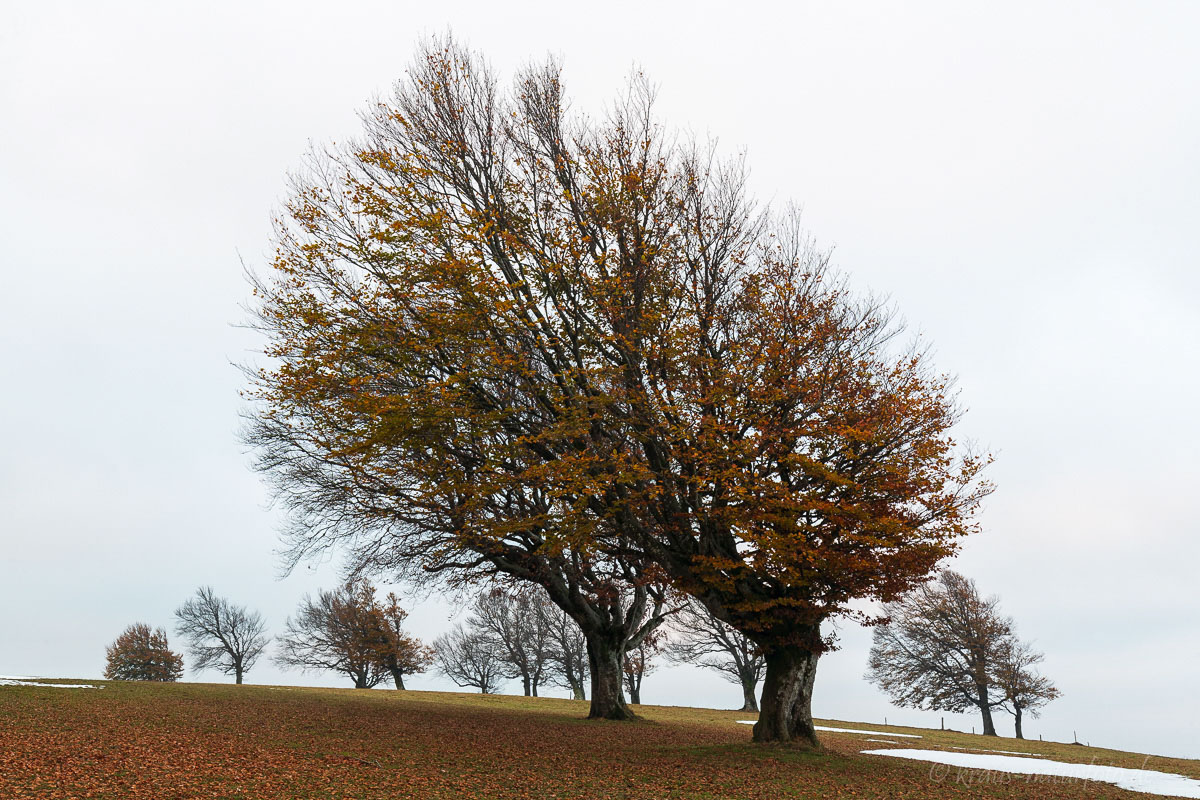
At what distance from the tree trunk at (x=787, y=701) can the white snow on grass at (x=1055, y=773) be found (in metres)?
3.51

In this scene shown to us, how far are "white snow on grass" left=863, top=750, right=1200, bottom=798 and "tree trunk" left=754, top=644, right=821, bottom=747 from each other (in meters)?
3.51

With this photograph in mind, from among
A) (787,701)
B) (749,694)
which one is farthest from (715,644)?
(787,701)

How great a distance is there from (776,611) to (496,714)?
1479 centimetres

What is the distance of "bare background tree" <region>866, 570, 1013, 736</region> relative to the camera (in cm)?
5284

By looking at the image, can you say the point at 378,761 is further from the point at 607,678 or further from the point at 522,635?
the point at 522,635

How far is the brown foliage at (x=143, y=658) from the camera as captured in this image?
66.6 m

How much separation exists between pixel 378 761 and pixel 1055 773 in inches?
736

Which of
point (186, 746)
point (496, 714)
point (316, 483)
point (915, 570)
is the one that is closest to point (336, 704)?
point (496, 714)

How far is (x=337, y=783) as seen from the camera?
12.8 metres

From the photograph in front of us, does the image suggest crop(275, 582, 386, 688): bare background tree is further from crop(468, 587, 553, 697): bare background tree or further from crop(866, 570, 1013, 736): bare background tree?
crop(866, 570, 1013, 736): bare background tree

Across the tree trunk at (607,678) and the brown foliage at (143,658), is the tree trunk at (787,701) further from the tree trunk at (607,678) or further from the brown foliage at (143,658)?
the brown foliage at (143,658)

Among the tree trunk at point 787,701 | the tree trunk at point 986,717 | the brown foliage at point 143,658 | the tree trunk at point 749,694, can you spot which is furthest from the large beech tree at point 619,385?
the brown foliage at point 143,658

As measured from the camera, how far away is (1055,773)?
22.0m

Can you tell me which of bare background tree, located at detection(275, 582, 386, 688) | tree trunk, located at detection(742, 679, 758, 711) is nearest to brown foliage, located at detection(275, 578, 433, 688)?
bare background tree, located at detection(275, 582, 386, 688)
